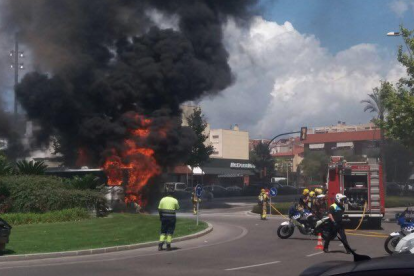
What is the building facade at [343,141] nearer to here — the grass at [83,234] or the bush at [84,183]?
the bush at [84,183]

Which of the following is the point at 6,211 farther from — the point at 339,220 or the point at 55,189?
the point at 339,220

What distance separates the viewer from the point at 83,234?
19.1m

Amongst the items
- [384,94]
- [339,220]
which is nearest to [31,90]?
[384,94]

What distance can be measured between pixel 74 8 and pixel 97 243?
90.1 ft

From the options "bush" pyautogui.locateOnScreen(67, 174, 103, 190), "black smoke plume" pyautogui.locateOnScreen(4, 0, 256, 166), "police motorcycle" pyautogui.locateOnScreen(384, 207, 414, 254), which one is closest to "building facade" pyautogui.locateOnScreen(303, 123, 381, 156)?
"black smoke plume" pyautogui.locateOnScreen(4, 0, 256, 166)

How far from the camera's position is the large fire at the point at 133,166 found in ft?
115

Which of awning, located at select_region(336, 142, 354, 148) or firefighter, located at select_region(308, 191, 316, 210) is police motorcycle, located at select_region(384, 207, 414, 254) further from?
awning, located at select_region(336, 142, 354, 148)

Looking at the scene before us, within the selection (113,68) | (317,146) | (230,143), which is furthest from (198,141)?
(317,146)

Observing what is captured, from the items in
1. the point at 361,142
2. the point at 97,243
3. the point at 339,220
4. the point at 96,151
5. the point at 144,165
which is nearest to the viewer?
the point at 339,220

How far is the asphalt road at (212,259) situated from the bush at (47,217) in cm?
765

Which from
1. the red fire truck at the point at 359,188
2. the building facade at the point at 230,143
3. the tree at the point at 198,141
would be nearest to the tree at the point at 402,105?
the red fire truck at the point at 359,188

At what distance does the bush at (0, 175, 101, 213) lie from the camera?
1016 inches

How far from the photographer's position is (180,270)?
40.5 feet

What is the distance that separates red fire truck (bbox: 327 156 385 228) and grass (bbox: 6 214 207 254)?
6.34 m
